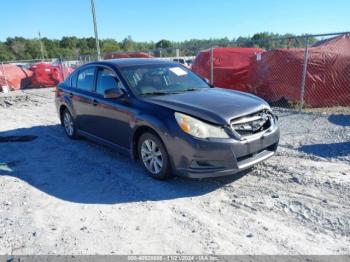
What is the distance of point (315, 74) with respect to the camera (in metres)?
8.95

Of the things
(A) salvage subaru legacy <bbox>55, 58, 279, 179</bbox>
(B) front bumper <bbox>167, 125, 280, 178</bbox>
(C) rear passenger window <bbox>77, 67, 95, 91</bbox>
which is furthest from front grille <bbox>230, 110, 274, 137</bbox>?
(C) rear passenger window <bbox>77, 67, 95, 91</bbox>

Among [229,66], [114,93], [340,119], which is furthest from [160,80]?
[229,66]

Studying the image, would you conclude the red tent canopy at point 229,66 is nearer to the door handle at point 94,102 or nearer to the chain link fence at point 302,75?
the chain link fence at point 302,75

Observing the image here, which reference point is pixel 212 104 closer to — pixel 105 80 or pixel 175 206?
pixel 175 206

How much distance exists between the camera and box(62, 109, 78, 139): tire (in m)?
6.89

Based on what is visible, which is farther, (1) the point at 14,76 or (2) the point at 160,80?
(1) the point at 14,76

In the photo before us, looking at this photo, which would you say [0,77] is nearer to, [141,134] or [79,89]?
[79,89]

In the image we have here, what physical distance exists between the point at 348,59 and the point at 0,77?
724 inches

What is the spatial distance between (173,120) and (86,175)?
1802 mm

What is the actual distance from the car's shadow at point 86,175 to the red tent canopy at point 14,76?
14.3 meters

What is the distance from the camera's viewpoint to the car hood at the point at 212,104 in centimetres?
410

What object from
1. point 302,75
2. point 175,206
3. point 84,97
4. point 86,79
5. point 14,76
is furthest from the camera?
point 14,76

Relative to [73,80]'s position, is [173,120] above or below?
below

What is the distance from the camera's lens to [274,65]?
376 inches
